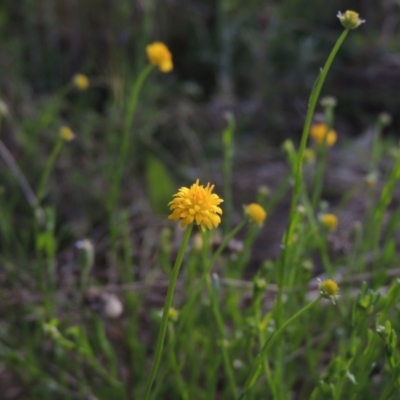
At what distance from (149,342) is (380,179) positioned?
107 cm

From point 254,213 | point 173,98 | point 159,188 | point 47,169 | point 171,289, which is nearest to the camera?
point 171,289

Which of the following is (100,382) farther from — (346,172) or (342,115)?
(342,115)

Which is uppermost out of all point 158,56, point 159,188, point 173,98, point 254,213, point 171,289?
point 173,98

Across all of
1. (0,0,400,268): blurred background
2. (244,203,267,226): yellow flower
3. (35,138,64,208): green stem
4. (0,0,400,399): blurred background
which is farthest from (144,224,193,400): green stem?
(0,0,400,268): blurred background

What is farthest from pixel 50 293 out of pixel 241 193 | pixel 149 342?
pixel 241 193

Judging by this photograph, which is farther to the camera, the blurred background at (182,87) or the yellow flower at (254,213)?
the blurred background at (182,87)

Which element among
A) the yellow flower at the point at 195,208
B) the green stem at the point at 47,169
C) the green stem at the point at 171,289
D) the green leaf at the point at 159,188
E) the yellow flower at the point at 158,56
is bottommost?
the green stem at the point at 171,289

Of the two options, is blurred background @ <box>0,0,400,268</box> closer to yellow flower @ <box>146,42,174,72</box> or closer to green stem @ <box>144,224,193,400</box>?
yellow flower @ <box>146,42,174,72</box>

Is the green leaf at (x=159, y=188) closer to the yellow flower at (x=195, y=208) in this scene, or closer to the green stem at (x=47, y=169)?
the green stem at (x=47, y=169)

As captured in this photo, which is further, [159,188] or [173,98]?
[173,98]

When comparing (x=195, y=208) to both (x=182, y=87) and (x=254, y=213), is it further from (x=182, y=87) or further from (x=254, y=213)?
(x=182, y=87)

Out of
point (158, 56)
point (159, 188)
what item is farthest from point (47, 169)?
point (159, 188)

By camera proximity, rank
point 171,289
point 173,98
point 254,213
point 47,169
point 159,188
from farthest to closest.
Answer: point 173,98 < point 159,188 < point 47,169 < point 254,213 < point 171,289

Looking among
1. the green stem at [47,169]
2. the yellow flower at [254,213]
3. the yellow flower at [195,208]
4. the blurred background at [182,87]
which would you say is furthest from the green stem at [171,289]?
the blurred background at [182,87]
